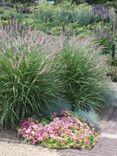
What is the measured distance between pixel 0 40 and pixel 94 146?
1.90 metres

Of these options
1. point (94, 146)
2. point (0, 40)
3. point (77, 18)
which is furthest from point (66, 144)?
point (77, 18)

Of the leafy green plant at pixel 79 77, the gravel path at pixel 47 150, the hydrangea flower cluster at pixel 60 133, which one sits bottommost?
the gravel path at pixel 47 150

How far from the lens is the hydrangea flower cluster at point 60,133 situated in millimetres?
5191

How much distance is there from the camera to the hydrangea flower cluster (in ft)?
17.0

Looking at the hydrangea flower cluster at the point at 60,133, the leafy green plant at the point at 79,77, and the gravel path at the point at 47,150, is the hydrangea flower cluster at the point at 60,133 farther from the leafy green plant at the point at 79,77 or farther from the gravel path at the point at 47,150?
the leafy green plant at the point at 79,77

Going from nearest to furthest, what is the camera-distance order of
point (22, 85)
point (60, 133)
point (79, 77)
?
point (60, 133) < point (22, 85) < point (79, 77)

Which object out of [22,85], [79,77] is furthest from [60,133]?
[79,77]

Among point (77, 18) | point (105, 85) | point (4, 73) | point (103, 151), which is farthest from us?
point (77, 18)

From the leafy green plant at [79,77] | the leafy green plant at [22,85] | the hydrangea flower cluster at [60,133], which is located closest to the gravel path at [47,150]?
the hydrangea flower cluster at [60,133]

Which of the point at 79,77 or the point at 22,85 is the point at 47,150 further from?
the point at 79,77

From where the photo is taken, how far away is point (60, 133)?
211 inches

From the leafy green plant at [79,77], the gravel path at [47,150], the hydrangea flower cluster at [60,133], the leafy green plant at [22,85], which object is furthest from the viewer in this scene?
the leafy green plant at [79,77]

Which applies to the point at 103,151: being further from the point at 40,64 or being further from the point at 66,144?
the point at 40,64

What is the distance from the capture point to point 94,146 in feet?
17.2
